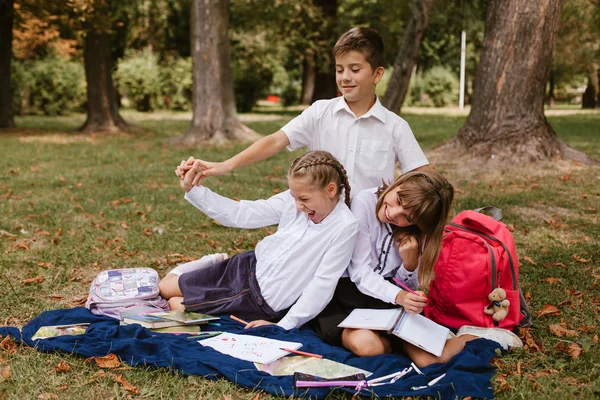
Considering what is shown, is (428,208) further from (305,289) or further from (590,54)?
(590,54)

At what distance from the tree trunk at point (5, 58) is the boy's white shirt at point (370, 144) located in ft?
47.8

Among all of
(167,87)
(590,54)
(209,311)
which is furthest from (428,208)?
(590,54)

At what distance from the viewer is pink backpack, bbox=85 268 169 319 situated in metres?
3.82

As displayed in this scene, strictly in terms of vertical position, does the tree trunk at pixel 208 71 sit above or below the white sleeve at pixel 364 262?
above

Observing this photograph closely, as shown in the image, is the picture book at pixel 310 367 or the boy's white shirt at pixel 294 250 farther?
the boy's white shirt at pixel 294 250

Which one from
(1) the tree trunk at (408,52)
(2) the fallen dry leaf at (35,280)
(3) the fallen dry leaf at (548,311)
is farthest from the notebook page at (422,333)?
(1) the tree trunk at (408,52)

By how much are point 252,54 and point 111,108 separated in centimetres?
987

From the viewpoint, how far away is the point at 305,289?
3490 mm

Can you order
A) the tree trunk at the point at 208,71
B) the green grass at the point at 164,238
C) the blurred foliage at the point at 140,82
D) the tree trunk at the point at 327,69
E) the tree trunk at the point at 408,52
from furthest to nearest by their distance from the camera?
the blurred foliage at the point at 140,82 → the tree trunk at the point at 327,69 → the tree trunk at the point at 408,52 → the tree trunk at the point at 208,71 → the green grass at the point at 164,238

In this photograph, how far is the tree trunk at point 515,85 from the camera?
8.80 metres

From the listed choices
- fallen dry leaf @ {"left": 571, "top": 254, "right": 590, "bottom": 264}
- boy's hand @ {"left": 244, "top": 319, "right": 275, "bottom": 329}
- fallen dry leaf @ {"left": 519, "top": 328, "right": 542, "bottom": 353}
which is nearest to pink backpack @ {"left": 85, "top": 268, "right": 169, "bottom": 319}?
boy's hand @ {"left": 244, "top": 319, "right": 275, "bottom": 329}

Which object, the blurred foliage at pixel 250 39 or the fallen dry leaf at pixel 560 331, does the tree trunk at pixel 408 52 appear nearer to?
the blurred foliage at pixel 250 39

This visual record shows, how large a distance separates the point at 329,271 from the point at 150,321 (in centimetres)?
114

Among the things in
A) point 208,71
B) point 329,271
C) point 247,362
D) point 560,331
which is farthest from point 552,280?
point 208,71
